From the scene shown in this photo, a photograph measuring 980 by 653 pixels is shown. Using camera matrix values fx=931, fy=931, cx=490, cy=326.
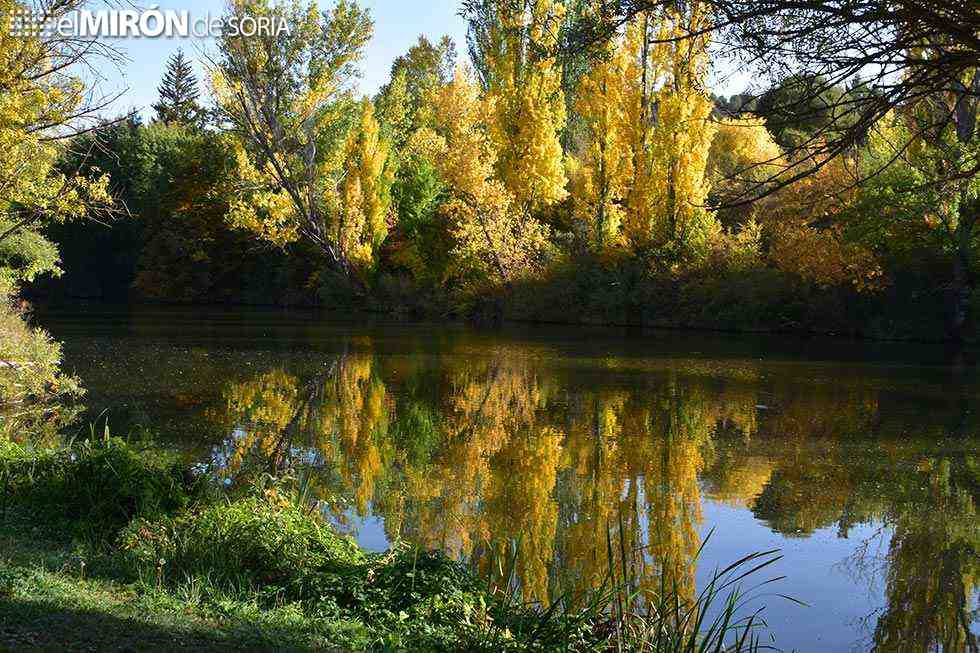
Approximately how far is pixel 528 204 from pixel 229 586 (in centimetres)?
3119

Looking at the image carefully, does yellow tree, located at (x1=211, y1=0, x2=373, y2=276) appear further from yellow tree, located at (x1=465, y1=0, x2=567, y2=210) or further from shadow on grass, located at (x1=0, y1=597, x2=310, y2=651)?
shadow on grass, located at (x1=0, y1=597, x2=310, y2=651)

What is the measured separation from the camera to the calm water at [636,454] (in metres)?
7.20

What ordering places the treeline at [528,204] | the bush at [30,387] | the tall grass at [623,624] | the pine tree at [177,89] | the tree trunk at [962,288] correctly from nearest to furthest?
the tall grass at [623,624] < the bush at [30,387] < the tree trunk at [962,288] < the treeline at [528,204] < the pine tree at [177,89]

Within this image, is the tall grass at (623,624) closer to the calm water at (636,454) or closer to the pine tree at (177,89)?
the calm water at (636,454)

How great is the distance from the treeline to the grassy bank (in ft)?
61.2

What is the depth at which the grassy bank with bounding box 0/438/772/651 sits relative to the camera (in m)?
4.64

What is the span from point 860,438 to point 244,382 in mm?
10478

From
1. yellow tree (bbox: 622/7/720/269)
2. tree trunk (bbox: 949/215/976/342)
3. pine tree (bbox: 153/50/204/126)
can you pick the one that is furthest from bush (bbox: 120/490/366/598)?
pine tree (bbox: 153/50/204/126)

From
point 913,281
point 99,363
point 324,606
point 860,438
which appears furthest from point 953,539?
point 913,281

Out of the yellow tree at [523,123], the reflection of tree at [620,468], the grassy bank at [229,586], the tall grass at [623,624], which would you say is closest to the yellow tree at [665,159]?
the yellow tree at [523,123]

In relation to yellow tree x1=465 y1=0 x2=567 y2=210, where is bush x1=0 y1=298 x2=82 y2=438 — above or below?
below

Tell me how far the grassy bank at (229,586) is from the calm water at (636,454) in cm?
82

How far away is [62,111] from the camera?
1225 centimetres

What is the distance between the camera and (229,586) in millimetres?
5641
